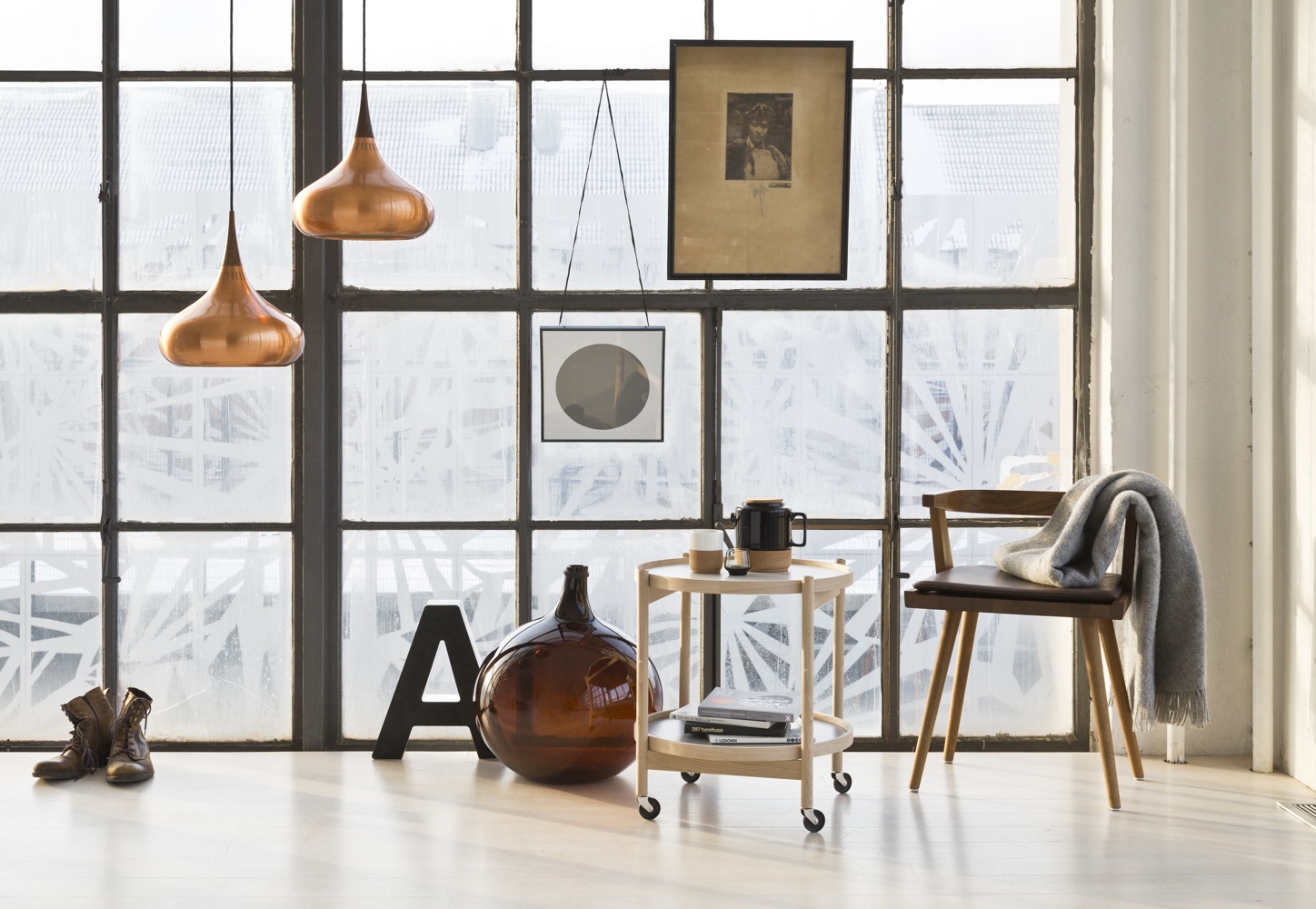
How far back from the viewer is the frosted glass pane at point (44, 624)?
367 centimetres

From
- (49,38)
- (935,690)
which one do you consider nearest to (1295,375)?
(935,690)

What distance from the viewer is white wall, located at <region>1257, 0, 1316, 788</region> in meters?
3.23

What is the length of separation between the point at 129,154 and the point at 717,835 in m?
2.74

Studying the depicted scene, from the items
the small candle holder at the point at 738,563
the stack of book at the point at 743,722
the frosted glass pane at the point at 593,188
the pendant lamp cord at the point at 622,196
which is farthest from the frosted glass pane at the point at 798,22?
the stack of book at the point at 743,722

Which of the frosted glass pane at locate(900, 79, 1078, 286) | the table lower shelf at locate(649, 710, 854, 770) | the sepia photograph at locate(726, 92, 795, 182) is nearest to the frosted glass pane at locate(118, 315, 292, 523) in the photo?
the table lower shelf at locate(649, 710, 854, 770)

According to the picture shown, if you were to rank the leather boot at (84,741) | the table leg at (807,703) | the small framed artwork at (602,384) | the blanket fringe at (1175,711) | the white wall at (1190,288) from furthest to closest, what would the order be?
the small framed artwork at (602,384) → the white wall at (1190,288) → the leather boot at (84,741) → the blanket fringe at (1175,711) → the table leg at (807,703)

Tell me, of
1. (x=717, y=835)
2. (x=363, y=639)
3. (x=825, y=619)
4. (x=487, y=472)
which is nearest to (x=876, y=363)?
(x=825, y=619)

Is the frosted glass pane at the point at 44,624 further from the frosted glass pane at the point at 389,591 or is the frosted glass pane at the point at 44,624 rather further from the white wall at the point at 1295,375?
the white wall at the point at 1295,375

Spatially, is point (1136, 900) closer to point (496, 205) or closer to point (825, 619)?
point (825, 619)

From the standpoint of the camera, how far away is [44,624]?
3682 mm

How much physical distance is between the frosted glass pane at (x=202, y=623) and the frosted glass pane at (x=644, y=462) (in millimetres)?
866

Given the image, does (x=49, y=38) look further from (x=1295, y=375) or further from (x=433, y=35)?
(x=1295, y=375)

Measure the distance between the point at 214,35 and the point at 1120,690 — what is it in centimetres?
338

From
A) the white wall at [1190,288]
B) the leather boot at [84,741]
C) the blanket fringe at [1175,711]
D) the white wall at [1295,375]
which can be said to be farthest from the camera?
the white wall at [1190,288]
